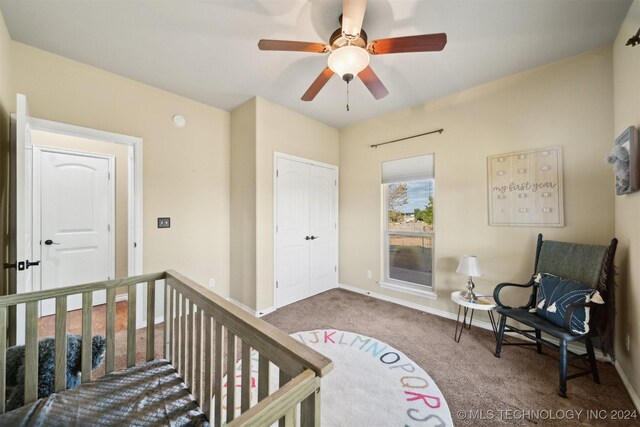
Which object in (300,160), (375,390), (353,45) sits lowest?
(375,390)

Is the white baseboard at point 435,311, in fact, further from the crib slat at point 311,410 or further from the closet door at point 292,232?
the crib slat at point 311,410

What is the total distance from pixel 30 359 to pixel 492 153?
3.82 meters

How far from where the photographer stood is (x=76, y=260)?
3143 mm

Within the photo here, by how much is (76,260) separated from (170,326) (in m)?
2.55

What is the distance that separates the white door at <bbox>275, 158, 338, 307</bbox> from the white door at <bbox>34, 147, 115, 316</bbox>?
228 cm

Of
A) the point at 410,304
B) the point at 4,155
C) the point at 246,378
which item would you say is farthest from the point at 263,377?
the point at 410,304

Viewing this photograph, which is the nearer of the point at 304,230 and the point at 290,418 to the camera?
the point at 290,418

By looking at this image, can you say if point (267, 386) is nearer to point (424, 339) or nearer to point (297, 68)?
point (424, 339)

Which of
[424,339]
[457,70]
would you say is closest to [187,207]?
[424,339]

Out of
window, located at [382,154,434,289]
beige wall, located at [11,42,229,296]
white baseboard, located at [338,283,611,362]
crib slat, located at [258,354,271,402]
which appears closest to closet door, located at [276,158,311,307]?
beige wall, located at [11,42,229,296]

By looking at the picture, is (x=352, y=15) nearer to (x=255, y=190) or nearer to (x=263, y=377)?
(x=263, y=377)

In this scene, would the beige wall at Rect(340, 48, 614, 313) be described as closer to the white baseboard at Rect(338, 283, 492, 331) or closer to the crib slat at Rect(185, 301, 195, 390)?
the white baseboard at Rect(338, 283, 492, 331)

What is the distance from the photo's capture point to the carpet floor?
61.2 inches

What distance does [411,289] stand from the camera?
3.29 metres
